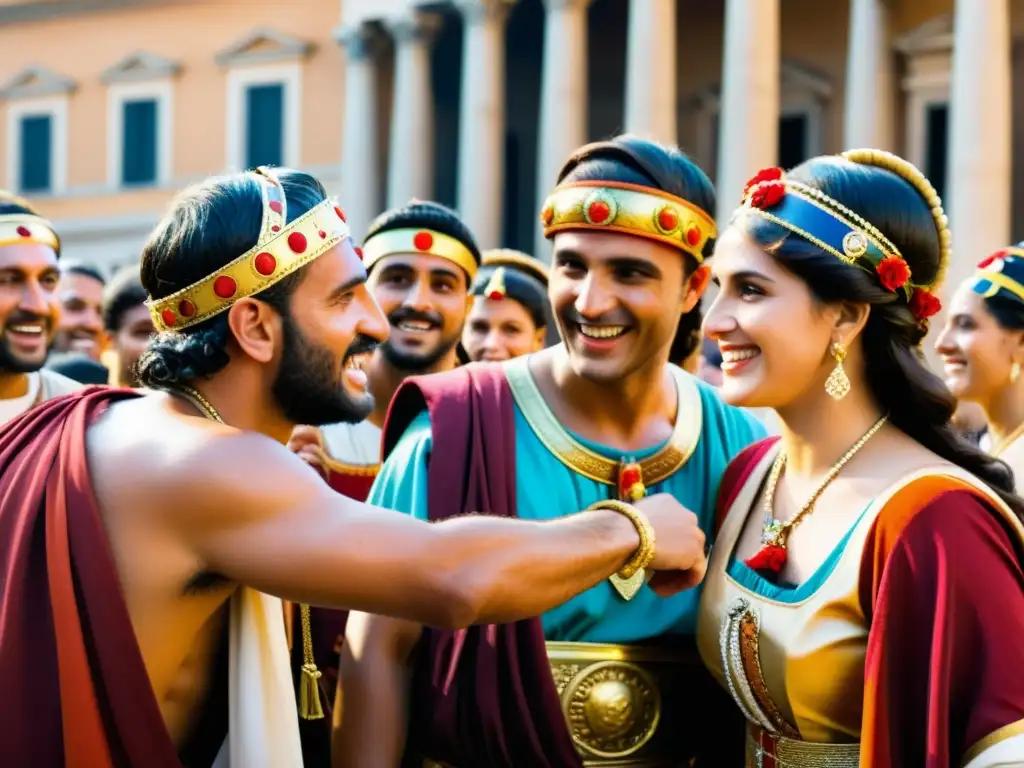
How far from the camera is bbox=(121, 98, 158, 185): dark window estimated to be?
35.8m

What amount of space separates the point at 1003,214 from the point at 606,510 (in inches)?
779

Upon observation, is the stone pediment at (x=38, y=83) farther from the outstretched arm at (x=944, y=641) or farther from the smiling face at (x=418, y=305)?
the outstretched arm at (x=944, y=641)

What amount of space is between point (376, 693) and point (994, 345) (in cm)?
362

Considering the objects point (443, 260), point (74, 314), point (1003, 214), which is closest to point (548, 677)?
point (443, 260)

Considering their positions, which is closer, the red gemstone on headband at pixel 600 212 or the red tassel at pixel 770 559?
the red tassel at pixel 770 559

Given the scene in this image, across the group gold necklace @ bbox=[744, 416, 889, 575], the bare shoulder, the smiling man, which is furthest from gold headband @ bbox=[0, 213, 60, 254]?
gold necklace @ bbox=[744, 416, 889, 575]

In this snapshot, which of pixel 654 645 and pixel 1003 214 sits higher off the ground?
pixel 654 645

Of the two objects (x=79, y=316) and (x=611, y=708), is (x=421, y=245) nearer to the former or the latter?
(x=611, y=708)

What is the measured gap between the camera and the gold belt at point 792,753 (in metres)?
3.47

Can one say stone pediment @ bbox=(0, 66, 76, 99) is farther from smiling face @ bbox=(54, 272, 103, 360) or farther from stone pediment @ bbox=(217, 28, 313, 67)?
smiling face @ bbox=(54, 272, 103, 360)

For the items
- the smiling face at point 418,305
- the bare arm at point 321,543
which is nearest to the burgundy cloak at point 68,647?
the bare arm at point 321,543

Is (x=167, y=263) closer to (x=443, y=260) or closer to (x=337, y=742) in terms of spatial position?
(x=337, y=742)

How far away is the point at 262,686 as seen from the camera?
10.8ft

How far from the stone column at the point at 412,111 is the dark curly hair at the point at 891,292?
27.4 meters
